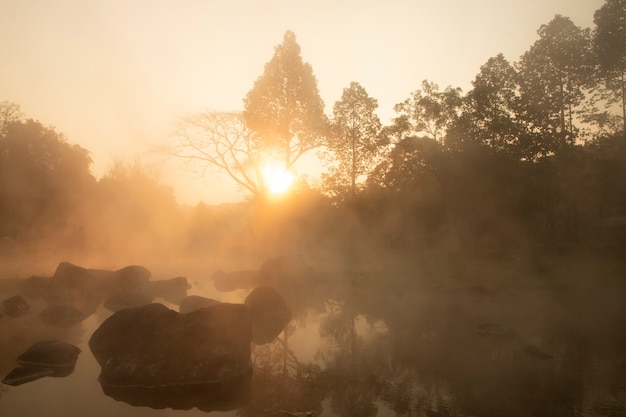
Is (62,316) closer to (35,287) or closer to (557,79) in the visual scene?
(35,287)

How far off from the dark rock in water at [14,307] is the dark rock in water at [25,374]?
811 cm

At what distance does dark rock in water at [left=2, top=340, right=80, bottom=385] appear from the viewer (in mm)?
9961

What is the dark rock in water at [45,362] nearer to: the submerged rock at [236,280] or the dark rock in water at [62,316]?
the dark rock in water at [62,316]

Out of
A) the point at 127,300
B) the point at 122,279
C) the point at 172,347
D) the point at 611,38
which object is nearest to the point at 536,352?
the point at 172,347

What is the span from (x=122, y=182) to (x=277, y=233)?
35.3 m

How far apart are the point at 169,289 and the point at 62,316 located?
679 centimetres

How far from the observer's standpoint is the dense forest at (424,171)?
2909cm

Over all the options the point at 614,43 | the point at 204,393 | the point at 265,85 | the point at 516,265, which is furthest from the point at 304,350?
the point at 614,43

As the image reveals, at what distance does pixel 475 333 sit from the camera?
15375mm

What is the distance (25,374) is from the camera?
10.0 meters

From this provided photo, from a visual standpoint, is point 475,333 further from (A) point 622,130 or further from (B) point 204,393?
(A) point 622,130

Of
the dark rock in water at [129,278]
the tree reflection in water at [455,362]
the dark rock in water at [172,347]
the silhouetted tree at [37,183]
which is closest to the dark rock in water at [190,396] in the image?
Result: the dark rock in water at [172,347]

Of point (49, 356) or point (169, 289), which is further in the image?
point (169, 289)

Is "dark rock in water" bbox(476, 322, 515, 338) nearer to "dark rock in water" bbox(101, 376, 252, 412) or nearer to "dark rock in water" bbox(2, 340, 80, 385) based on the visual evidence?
"dark rock in water" bbox(101, 376, 252, 412)
